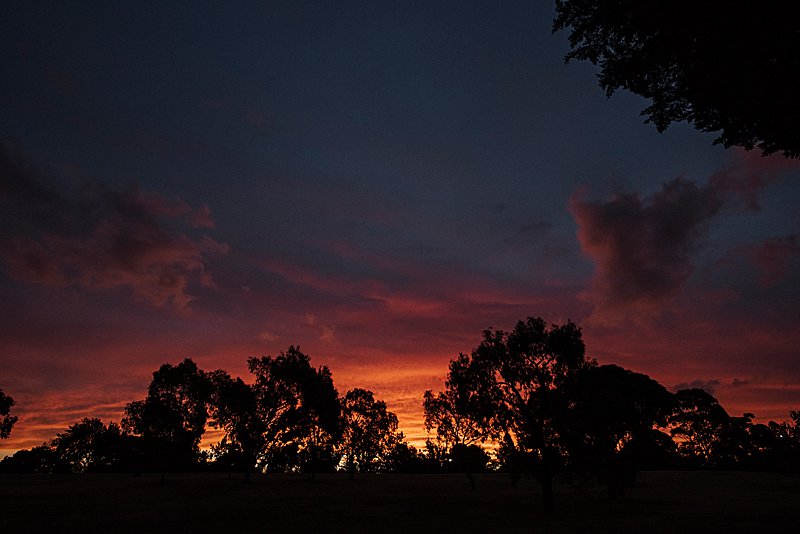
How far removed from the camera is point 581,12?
16688 mm

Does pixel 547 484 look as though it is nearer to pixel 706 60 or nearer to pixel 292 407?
pixel 706 60

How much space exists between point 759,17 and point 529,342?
31.0 meters

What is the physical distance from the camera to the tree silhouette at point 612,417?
40875 millimetres

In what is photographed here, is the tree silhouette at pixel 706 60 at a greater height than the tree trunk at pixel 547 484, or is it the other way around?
the tree silhouette at pixel 706 60

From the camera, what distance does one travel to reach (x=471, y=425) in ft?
143

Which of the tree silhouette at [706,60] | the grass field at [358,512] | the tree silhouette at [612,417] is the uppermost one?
the tree silhouette at [706,60]

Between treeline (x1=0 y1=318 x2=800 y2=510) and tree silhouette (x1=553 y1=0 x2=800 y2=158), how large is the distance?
85.3ft

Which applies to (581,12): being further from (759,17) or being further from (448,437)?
(448,437)

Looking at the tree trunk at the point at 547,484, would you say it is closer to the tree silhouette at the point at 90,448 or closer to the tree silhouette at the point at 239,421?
the tree silhouette at the point at 239,421

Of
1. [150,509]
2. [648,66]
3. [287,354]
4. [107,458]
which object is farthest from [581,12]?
[107,458]

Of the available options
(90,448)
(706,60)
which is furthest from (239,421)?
(90,448)

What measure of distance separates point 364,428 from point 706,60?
3463 inches

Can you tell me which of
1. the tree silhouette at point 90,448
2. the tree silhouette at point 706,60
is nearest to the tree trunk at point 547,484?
the tree silhouette at point 706,60

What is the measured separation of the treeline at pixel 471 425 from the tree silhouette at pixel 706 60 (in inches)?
1023
